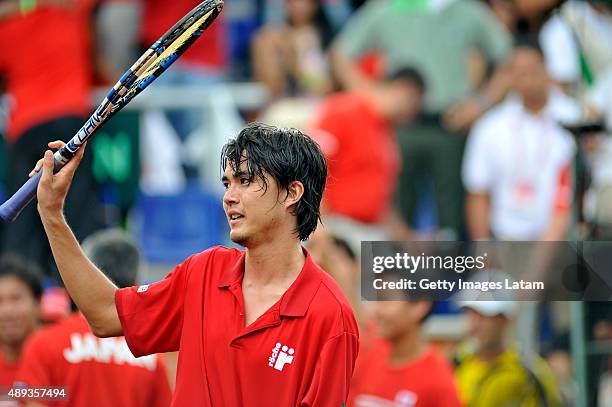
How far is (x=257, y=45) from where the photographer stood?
34.9 ft

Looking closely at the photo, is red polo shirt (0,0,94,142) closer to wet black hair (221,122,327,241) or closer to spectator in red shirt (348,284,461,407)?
spectator in red shirt (348,284,461,407)

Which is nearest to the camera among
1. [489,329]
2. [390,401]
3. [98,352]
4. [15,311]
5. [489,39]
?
[98,352]

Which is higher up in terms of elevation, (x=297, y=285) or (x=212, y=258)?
(x=212, y=258)

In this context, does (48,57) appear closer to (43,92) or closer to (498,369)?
(43,92)

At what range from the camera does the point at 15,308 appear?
736 cm

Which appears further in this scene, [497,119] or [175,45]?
[497,119]

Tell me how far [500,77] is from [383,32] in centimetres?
93

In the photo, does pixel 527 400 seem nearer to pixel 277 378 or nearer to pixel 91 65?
pixel 277 378

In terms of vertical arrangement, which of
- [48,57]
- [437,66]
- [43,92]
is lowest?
[43,92]

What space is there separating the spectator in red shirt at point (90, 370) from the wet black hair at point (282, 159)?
2.14m

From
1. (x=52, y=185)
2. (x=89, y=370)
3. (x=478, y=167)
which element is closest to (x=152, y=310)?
(x=52, y=185)

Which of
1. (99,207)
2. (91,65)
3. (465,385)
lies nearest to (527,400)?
(465,385)

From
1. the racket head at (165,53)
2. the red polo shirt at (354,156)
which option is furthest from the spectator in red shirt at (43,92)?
the racket head at (165,53)

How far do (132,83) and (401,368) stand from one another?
3.07 meters
